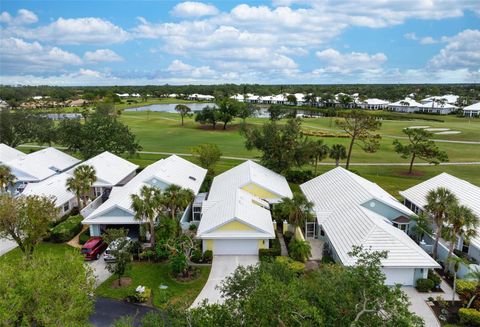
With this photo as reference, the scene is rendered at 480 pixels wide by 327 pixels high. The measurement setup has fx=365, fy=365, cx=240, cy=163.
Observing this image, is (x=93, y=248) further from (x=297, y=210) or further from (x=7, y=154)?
(x=7, y=154)

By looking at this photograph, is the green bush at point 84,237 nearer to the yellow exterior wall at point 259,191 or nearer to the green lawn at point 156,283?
the green lawn at point 156,283

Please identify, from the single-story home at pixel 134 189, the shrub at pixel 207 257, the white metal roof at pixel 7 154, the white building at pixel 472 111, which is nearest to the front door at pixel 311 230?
the shrub at pixel 207 257

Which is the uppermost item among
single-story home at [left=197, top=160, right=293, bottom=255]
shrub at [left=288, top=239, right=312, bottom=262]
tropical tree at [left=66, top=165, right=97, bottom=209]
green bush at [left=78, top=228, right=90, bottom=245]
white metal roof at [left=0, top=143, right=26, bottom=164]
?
tropical tree at [left=66, top=165, right=97, bottom=209]

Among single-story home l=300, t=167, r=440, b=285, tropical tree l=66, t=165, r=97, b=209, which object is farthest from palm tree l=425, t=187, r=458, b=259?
tropical tree l=66, t=165, r=97, b=209

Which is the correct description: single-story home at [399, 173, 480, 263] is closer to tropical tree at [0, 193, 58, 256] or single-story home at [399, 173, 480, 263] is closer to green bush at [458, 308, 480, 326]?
green bush at [458, 308, 480, 326]

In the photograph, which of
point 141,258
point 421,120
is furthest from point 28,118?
point 421,120

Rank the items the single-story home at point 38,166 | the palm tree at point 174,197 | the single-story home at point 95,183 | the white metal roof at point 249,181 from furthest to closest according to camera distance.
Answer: the single-story home at point 38,166 → the white metal roof at point 249,181 → the single-story home at point 95,183 → the palm tree at point 174,197
